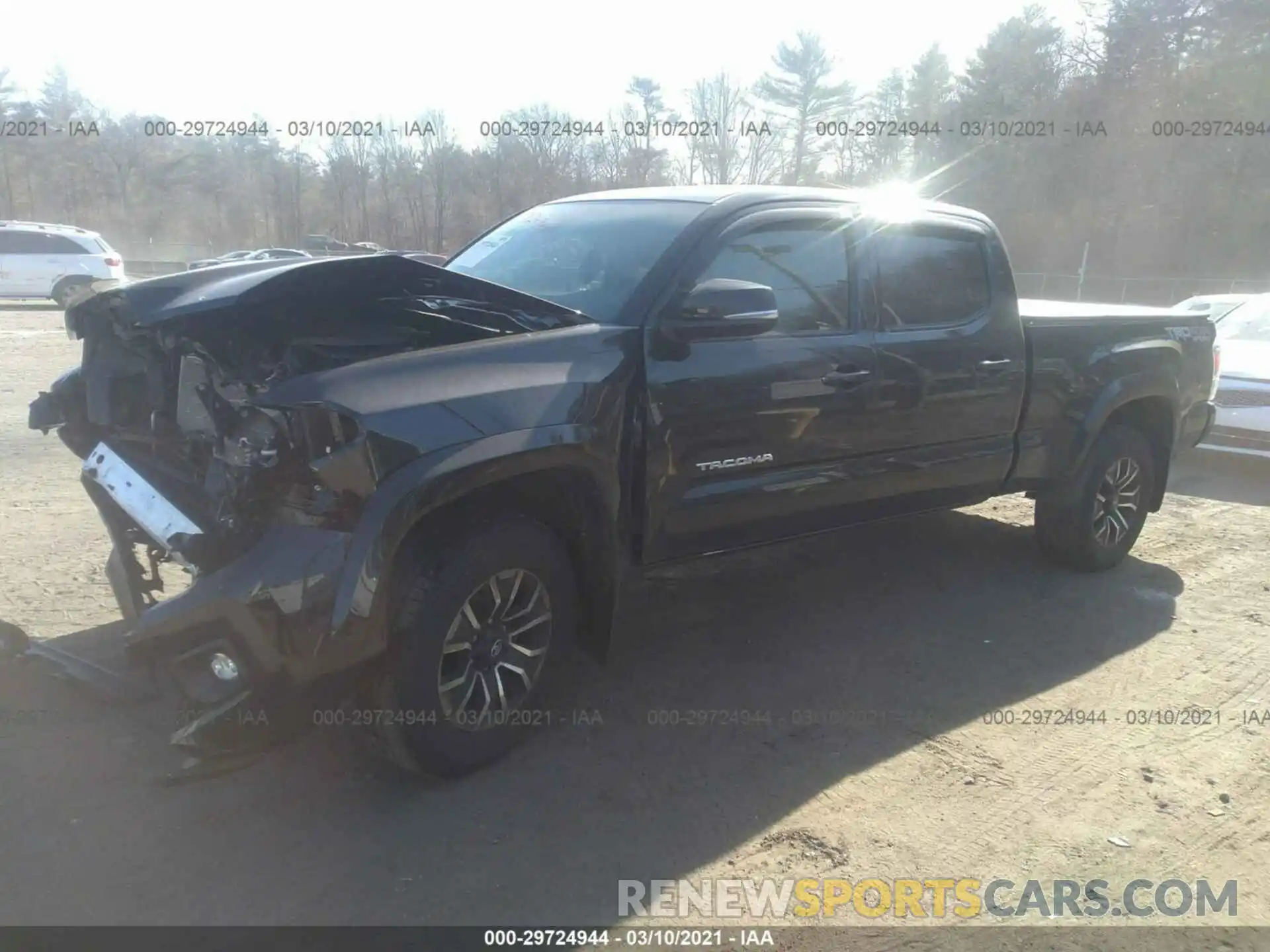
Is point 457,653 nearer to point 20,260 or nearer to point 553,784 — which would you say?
point 553,784

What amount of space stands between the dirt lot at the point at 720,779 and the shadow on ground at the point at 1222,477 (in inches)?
126

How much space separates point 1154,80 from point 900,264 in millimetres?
35783

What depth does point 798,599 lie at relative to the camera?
5176 millimetres

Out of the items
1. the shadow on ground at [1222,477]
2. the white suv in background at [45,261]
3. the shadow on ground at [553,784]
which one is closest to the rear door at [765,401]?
the shadow on ground at [553,784]

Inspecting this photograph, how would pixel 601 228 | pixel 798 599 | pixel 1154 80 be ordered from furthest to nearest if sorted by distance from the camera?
1. pixel 1154 80
2. pixel 798 599
3. pixel 601 228

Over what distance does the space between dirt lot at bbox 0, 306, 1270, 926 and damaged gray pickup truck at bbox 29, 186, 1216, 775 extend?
0.34 meters

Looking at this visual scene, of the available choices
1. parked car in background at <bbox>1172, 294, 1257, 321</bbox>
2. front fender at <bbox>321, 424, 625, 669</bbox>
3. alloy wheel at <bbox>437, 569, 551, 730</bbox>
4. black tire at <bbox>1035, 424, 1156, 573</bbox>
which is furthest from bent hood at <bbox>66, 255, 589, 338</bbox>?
parked car in background at <bbox>1172, 294, 1257, 321</bbox>

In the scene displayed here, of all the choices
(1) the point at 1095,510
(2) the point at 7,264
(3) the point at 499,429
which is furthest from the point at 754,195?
(2) the point at 7,264

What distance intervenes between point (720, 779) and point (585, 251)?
2263 mm

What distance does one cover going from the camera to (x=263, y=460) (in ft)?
8.98

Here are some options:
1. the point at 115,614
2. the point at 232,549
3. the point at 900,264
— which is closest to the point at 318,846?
the point at 232,549

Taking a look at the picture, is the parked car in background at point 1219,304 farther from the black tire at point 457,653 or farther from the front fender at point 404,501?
the front fender at point 404,501

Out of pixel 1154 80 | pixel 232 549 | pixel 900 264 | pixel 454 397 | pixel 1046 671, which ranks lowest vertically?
pixel 1046 671

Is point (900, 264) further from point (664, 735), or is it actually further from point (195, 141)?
point (195, 141)
